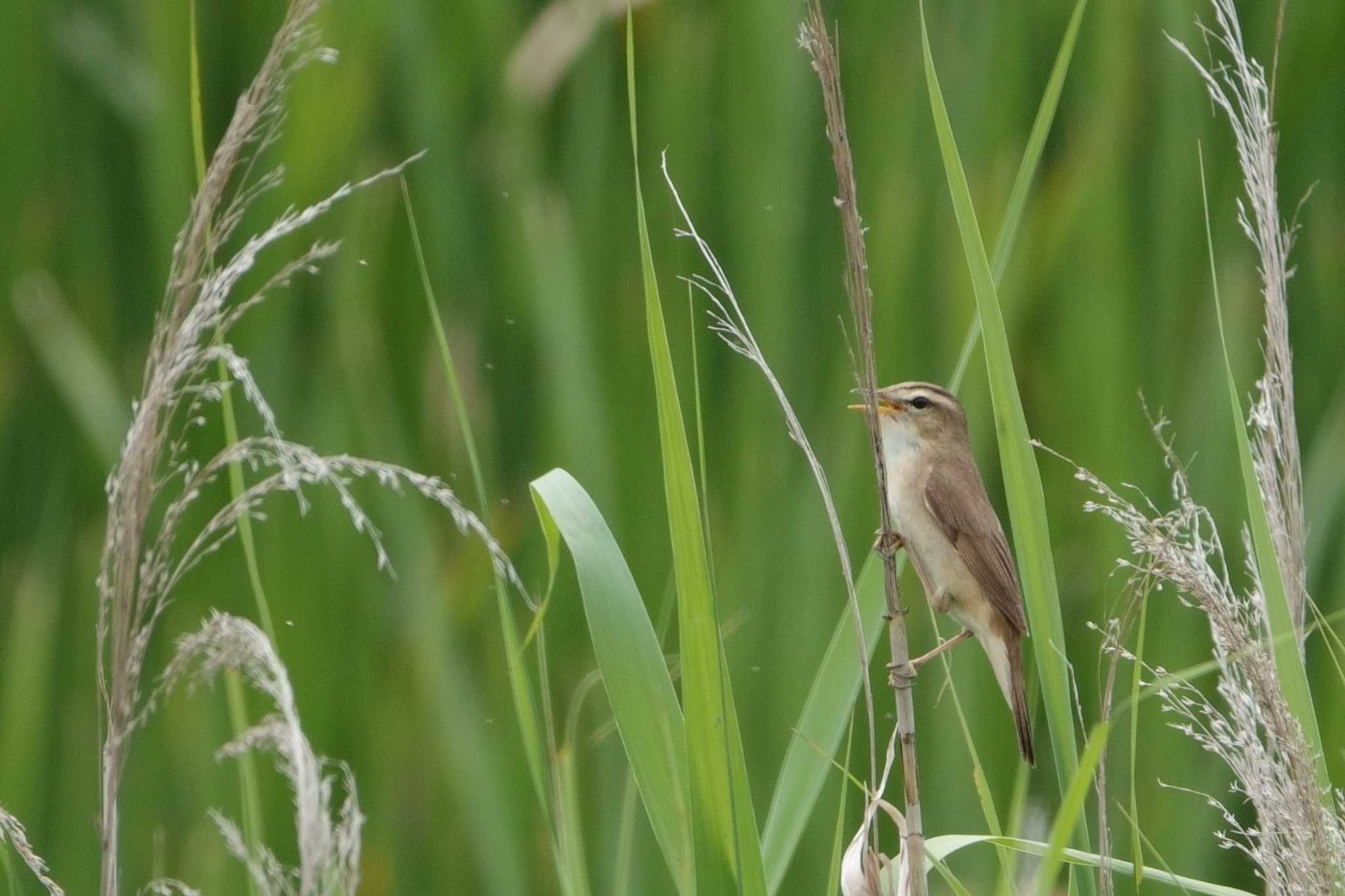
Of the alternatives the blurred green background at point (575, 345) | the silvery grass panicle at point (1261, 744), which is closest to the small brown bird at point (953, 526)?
the blurred green background at point (575, 345)

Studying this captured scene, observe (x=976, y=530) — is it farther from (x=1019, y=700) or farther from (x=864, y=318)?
(x=864, y=318)

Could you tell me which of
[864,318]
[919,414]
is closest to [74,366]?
[919,414]

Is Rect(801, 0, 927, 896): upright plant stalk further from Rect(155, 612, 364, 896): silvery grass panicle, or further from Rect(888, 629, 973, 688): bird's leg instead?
Rect(155, 612, 364, 896): silvery grass panicle

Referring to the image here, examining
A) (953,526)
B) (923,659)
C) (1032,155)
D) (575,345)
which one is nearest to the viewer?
(1032,155)

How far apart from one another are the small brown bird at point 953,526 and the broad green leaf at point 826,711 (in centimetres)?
57

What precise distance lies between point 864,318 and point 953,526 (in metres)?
0.98

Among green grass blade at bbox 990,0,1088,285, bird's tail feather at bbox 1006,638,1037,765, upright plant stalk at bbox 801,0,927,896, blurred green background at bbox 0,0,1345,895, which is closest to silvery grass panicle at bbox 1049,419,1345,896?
upright plant stalk at bbox 801,0,927,896

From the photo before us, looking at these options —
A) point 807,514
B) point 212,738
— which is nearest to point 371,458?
point 212,738

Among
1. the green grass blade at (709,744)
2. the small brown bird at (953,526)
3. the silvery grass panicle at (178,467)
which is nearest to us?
the silvery grass panicle at (178,467)

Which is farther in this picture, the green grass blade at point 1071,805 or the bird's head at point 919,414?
the bird's head at point 919,414

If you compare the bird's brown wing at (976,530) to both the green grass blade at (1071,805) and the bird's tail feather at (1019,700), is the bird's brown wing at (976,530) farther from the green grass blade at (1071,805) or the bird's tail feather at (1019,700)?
the green grass blade at (1071,805)

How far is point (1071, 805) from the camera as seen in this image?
3.09ft

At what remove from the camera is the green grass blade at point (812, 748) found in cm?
129

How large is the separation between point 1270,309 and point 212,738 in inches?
66.8
